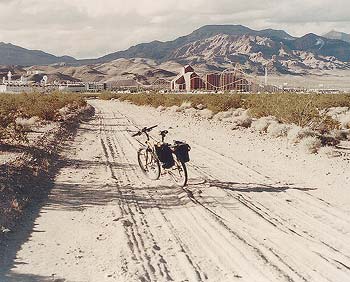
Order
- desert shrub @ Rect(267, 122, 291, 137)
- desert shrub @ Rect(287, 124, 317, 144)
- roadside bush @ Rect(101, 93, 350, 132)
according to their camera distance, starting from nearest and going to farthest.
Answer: desert shrub @ Rect(287, 124, 317, 144) < desert shrub @ Rect(267, 122, 291, 137) < roadside bush @ Rect(101, 93, 350, 132)

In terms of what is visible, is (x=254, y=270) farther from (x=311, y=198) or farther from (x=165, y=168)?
(x=165, y=168)

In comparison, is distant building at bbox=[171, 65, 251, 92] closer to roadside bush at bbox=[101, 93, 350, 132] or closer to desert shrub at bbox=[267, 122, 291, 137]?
roadside bush at bbox=[101, 93, 350, 132]

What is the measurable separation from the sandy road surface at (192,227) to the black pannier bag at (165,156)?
51 cm

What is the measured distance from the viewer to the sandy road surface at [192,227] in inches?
280

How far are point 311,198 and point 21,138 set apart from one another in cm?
1065

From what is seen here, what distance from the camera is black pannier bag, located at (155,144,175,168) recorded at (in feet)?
42.2

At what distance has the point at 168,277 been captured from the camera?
6863 mm

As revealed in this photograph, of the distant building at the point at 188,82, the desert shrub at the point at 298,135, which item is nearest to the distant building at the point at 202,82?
the distant building at the point at 188,82

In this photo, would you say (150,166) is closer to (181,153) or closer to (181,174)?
(181,174)

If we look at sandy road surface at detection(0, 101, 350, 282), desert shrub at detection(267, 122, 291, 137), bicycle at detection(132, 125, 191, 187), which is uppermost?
bicycle at detection(132, 125, 191, 187)

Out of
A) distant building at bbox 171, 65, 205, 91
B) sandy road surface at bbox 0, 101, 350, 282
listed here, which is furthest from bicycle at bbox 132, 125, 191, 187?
distant building at bbox 171, 65, 205, 91

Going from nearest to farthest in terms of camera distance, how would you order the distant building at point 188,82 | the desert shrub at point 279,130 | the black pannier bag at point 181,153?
the black pannier bag at point 181,153 < the desert shrub at point 279,130 < the distant building at point 188,82

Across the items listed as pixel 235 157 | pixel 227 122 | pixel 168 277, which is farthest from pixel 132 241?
pixel 227 122

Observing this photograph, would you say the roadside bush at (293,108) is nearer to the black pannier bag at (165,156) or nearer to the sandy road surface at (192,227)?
the sandy road surface at (192,227)
